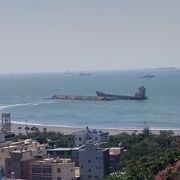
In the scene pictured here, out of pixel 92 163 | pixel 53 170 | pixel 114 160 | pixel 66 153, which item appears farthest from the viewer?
pixel 66 153

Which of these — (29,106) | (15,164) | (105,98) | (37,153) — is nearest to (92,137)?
(37,153)

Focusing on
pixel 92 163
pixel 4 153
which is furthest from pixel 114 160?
pixel 4 153

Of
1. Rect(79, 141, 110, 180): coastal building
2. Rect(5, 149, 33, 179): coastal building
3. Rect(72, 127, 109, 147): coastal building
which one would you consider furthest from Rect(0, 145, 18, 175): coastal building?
Rect(72, 127, 109, 147): coastal building

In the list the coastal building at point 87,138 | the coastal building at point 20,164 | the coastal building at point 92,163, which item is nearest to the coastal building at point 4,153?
the coastal building at point 20,164

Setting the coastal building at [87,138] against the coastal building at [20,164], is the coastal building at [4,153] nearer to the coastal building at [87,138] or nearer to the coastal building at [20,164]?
the coastal building at [20,164]

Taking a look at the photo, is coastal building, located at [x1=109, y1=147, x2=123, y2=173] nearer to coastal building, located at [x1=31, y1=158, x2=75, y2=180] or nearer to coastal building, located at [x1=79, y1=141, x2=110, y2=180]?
coastal building, located at [x1=79, y1=141, x2=110, y2=180]

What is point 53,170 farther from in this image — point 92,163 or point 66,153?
point 66,153
